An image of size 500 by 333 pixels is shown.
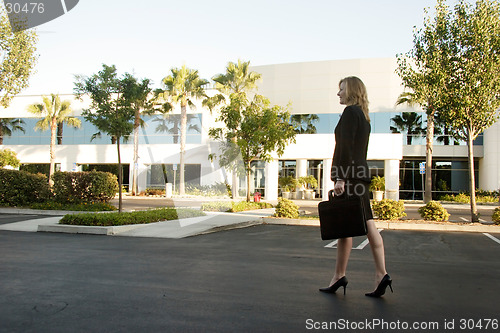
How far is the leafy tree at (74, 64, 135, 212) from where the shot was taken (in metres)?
12.6

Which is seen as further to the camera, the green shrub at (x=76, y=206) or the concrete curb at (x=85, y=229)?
the green shrub at (x=76, y=206)

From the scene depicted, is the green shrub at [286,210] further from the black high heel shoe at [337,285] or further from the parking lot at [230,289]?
the black high heel shoe at [337,285]

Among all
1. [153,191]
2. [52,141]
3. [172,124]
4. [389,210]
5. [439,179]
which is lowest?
[389,210]

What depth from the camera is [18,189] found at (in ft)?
57.4

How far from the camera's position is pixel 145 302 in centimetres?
391

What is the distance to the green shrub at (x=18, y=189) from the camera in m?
17.3

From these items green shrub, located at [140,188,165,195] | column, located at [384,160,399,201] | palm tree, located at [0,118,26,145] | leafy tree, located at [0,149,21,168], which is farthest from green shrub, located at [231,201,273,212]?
palm tree, located at [0,118,26,145]

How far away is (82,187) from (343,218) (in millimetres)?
14795

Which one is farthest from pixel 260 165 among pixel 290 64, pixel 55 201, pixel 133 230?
pixel 133 230

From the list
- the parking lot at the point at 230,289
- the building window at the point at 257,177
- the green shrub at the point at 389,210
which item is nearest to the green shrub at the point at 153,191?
the building window at the point at 257,177

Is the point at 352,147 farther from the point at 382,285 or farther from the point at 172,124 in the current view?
the point at 172,124

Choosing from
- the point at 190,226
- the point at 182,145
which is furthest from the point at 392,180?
the point at 190,226

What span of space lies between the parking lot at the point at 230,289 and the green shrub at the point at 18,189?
33.6ft

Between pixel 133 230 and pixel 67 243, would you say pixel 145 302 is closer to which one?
pixel 67 243
